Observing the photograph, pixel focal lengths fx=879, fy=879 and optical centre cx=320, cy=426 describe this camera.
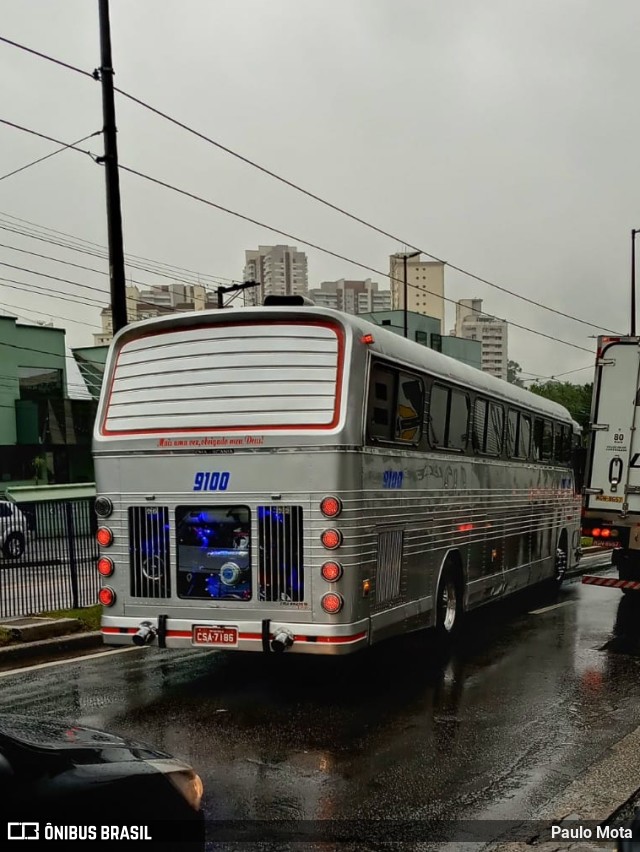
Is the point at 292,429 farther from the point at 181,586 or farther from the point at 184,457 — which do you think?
the point at 181,586

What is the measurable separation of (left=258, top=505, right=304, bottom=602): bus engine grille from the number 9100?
0.40 m

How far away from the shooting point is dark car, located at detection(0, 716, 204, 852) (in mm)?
3287

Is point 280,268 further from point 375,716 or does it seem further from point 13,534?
point 375,716

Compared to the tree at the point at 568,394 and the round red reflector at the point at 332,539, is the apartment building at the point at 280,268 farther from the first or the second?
the round red reflector at the point at 332,539

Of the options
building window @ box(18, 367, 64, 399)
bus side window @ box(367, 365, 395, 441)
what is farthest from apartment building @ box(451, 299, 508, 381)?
bus side window @ box(367, 365, 395, 441)

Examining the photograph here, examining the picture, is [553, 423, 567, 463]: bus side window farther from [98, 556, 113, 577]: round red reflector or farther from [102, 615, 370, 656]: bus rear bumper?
[98, 556, 113, 577]: round red reflector

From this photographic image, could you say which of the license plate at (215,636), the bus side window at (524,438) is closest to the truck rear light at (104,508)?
the license plate at (215,636)

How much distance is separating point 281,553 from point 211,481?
906mm

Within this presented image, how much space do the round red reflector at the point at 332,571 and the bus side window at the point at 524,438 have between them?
6730mm

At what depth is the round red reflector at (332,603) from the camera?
738 centimetres

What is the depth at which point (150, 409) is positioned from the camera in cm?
826

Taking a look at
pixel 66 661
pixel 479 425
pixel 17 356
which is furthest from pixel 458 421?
pixel 17 356

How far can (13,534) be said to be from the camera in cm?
1207

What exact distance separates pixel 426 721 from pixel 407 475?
251cm
